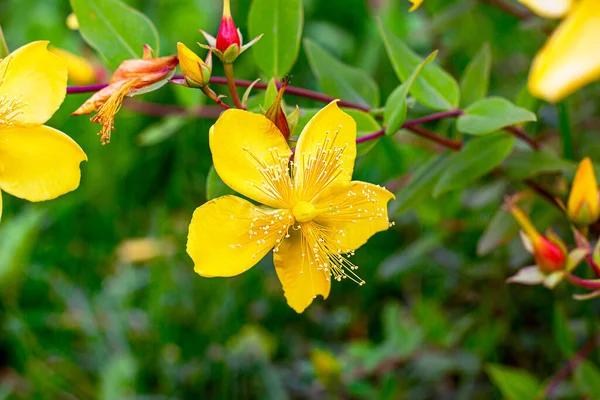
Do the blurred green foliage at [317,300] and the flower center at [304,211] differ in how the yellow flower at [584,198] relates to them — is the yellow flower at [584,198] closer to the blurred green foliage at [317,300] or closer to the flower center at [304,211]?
the blurred green foliage at [317,300]

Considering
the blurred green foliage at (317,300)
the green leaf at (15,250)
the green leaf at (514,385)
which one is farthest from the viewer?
the green leaf at (15,250)

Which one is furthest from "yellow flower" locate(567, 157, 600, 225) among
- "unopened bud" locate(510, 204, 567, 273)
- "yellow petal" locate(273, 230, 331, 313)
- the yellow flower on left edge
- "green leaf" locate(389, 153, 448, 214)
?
the yellow flower on left edge

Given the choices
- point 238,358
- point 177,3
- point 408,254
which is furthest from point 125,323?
point 177,3

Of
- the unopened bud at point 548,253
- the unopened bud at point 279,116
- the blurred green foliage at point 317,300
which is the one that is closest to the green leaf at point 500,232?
the blurred green foliage at point 317,300

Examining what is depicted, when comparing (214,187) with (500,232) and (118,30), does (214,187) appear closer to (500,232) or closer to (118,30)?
(118,30)

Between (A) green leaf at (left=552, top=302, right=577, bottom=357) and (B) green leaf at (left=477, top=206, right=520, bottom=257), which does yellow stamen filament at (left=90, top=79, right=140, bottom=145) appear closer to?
(B) green leaf at (left=477, top=206, right=520, bottom=257)

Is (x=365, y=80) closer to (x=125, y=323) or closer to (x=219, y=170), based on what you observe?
(x=219, y=170)

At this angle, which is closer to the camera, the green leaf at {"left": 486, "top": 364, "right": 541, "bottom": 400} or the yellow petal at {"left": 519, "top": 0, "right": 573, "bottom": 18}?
the yellow petal at {"left": 519, "top": 0, "right": 573, "bottom": 18}

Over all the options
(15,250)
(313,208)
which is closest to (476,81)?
(313,208)
